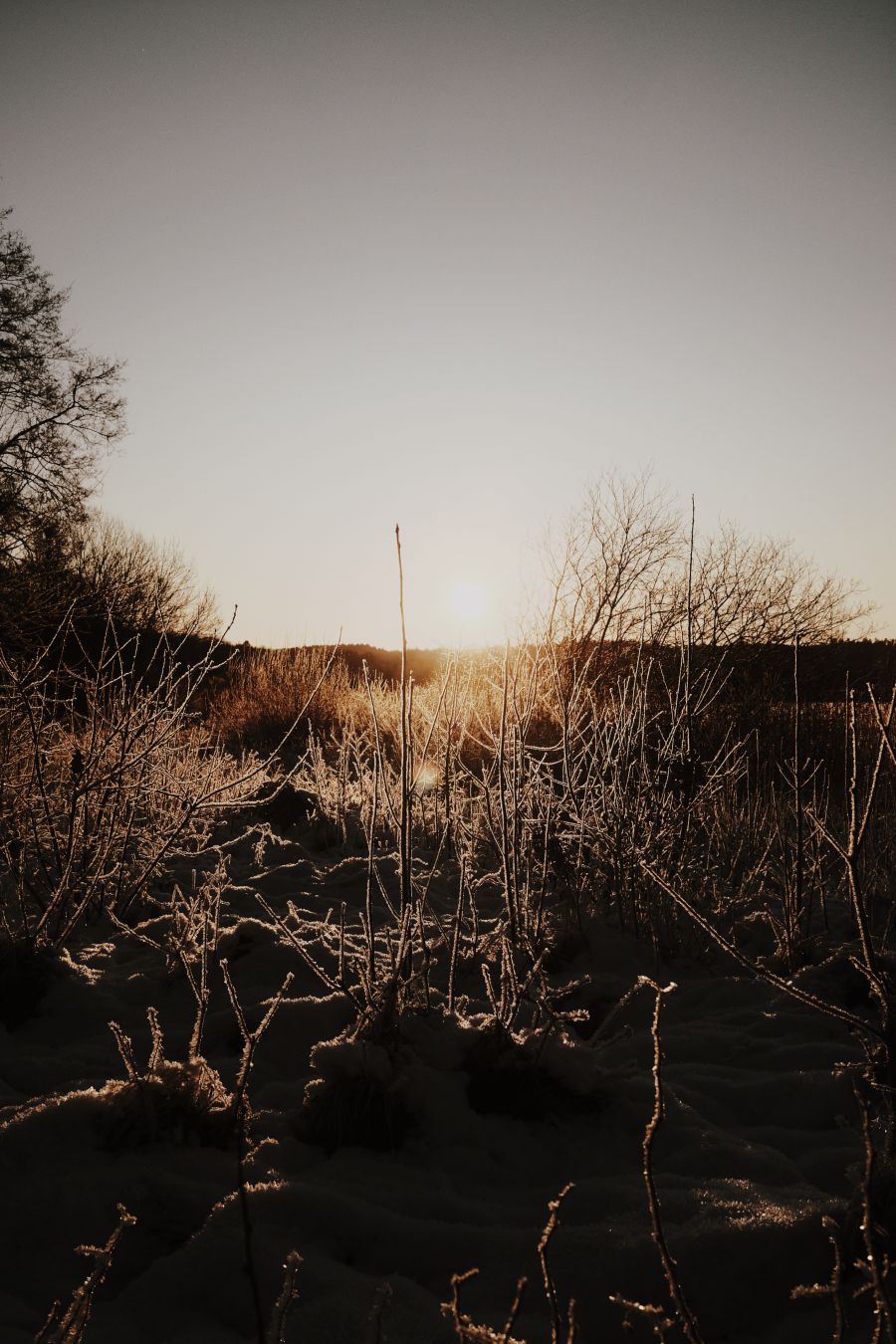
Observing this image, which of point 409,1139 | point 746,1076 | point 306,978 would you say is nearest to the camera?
point 409,1139

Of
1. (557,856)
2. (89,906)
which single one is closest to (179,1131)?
(89,906)

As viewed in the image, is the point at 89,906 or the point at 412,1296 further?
the point at 89,906

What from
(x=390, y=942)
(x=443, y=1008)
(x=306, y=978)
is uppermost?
(x=390, y=942)

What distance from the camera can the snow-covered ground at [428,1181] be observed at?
1492mm

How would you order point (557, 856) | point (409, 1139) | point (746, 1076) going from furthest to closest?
point (557, 856)
point (746, 1076)
point (409, 1139)

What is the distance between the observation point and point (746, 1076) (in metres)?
2.51

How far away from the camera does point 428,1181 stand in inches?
75.4

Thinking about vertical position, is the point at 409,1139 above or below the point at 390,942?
below

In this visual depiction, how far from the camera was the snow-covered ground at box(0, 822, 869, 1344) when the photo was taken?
4.90ft

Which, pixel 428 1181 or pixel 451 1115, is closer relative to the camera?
pixel 428 1181

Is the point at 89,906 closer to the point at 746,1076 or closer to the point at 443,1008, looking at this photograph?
the point at 443,1008

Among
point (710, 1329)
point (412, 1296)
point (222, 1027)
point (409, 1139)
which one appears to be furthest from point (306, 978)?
point (710, 1329)

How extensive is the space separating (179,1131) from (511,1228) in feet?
2.71

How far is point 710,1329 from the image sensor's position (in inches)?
58.2
